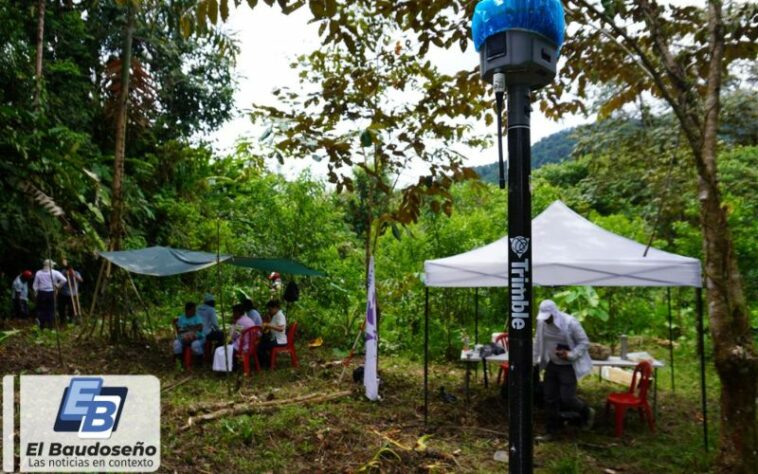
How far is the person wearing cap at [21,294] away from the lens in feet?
45.0

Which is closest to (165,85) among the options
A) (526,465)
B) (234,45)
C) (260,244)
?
(234,45)

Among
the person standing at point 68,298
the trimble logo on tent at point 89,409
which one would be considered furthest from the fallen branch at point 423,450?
the person standing at point 68,298

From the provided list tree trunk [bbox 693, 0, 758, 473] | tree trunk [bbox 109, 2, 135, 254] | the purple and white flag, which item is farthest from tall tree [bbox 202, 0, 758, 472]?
tree trunk [bbox 109, 2, 135, 254]

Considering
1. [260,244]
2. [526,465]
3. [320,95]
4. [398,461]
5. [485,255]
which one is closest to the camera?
[526,465]

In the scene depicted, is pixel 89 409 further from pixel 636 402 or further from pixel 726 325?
pixel 636 402

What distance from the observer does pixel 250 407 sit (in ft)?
20.5

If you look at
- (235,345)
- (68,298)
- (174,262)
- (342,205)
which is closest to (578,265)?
(235,345)

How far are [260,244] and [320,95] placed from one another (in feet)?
20.6

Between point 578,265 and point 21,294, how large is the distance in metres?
13.1

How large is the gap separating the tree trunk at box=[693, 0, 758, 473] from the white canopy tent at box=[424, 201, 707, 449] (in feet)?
3.39

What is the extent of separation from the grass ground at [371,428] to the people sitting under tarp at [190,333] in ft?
1.06

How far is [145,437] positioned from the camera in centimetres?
487

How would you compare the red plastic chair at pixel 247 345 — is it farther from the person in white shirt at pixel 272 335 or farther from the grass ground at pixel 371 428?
the grass ground at pixel 371 428

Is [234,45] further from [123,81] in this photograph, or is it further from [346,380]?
[346,380]
